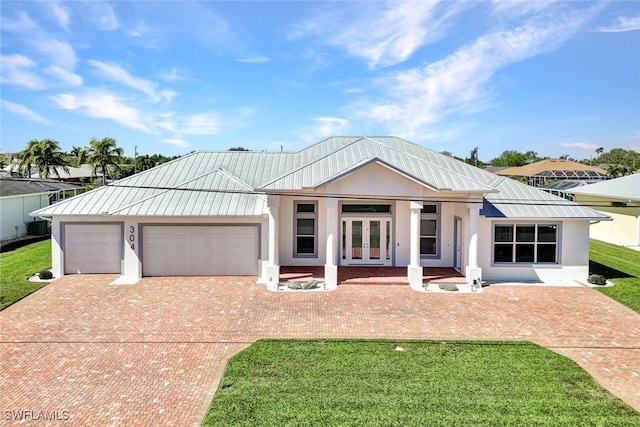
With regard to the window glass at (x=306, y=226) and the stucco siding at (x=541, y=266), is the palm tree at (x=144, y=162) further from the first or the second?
the stucco siding at (x=541, y=266)

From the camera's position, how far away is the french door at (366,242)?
18859 mm

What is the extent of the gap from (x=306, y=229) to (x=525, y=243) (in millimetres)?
9083

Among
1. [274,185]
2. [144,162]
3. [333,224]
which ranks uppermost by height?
[144,162]

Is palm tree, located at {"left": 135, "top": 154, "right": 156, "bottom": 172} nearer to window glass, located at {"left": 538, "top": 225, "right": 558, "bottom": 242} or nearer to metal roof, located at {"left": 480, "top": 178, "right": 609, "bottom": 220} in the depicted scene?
metal roof, located at {"left": 480, "top": 178, "right": 609, "bottom": 220}

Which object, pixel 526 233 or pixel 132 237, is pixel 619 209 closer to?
pixel 526 233

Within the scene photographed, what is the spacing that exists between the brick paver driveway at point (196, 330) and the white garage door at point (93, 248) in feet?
2.26

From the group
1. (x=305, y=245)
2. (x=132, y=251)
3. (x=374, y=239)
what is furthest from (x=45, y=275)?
(x=374, y=239)

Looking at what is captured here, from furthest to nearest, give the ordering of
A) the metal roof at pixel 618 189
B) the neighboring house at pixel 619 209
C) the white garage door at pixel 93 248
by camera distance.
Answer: the neighboring house at pixel 619 209, the metal roof at pixel 618 189, the white garage door at pixel 93 248

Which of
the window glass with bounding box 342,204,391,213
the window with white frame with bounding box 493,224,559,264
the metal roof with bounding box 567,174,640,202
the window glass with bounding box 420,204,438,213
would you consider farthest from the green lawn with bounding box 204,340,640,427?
the metal roof with bounding box 567,174,640,202

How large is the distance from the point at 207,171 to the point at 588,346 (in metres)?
16.6

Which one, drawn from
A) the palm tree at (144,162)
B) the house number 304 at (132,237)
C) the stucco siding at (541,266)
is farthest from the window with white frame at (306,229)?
the palm tree at (144,162)

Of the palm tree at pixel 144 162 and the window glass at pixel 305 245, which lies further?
the palm tree at pixel 144 162

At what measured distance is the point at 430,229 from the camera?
19.1m

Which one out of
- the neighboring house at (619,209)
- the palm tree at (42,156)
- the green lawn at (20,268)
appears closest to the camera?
the green lawn at (20,268)
